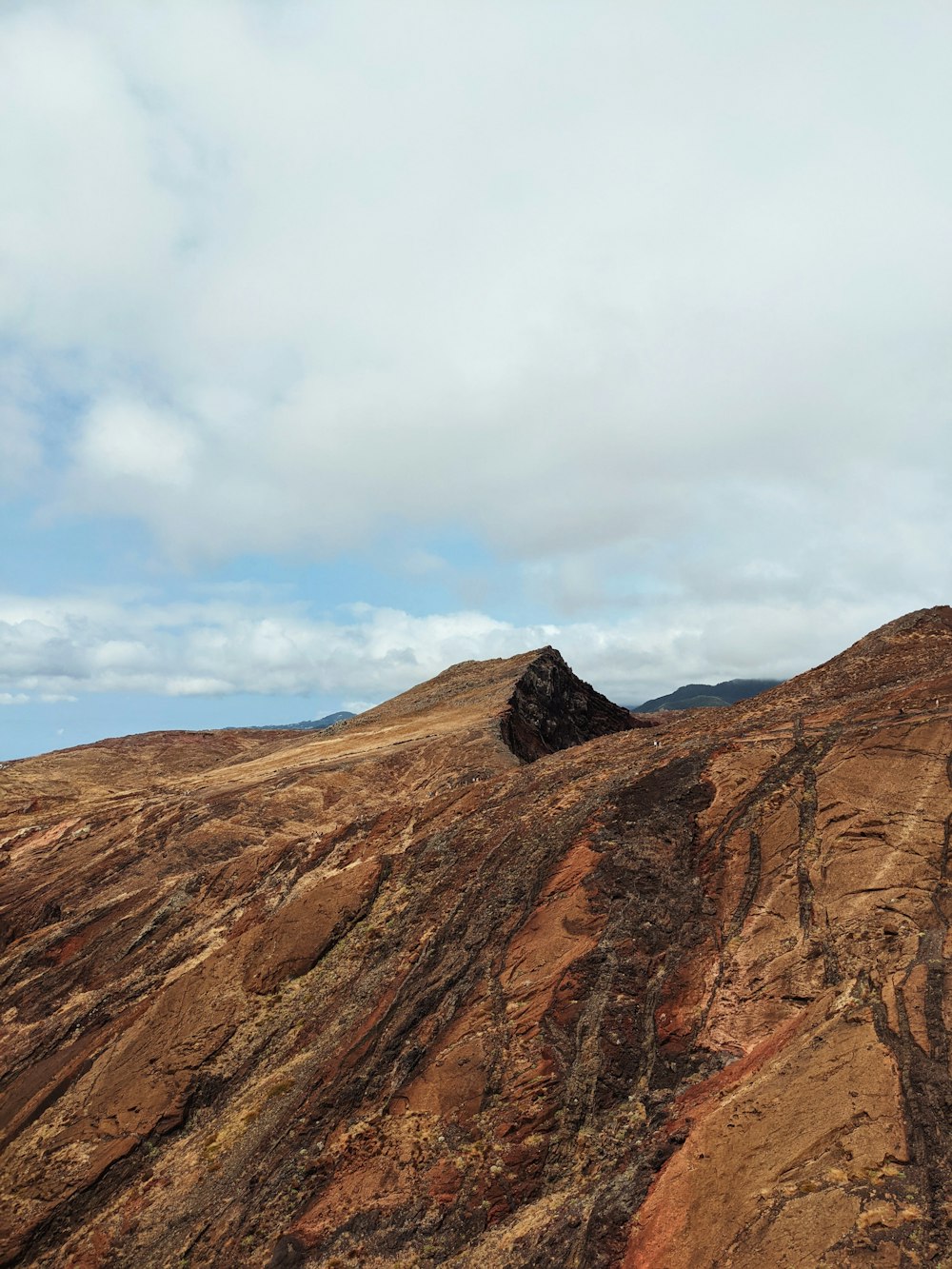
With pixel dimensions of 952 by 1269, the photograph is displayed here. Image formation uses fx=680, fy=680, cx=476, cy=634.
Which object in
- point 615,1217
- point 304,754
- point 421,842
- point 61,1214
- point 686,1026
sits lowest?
point 61,1214

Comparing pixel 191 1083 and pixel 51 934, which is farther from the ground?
pixel 51 934

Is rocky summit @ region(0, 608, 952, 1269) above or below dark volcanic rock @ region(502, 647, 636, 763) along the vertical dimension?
below

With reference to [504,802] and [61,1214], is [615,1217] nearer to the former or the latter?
[61,1214]

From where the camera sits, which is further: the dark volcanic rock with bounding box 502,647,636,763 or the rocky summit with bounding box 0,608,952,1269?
the dark volcanic rock with bounding box 502,647,636,763

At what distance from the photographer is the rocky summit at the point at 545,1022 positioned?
8328mm

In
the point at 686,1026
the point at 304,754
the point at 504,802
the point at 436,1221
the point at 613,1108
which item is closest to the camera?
the point at 436,1221

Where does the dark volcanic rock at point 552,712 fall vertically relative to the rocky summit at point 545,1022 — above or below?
above

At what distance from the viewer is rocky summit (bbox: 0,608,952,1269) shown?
833cm

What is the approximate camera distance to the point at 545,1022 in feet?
39.5

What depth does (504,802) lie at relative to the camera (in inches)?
779

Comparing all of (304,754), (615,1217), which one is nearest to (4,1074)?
(615,1217)

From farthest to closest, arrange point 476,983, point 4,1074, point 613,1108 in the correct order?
point 4,1074, point 476,983, point 613,1108

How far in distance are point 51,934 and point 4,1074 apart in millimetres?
5389

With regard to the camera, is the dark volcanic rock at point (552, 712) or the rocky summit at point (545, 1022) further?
the dark volcanic rock at point (552, 712)
